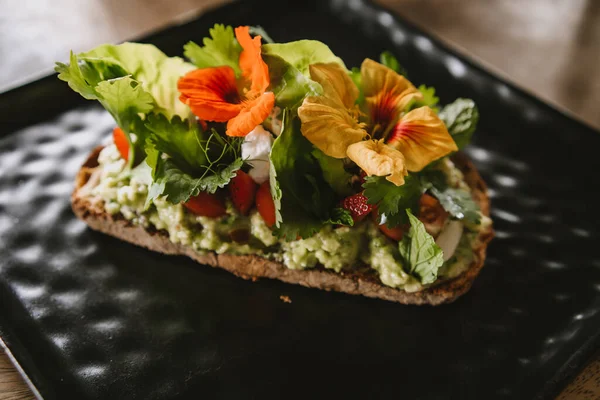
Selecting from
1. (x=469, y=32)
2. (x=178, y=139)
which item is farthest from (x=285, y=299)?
(x=469, y=32)

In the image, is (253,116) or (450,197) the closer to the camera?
(253,116)

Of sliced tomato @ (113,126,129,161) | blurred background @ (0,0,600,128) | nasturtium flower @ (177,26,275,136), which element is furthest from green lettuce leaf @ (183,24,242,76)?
blurred background @ (0,0,600,128)

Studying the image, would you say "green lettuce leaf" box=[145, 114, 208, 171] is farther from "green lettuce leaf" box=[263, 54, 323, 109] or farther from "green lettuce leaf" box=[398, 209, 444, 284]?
"green lettuce leaf" box=[398, 209, 444, 284]

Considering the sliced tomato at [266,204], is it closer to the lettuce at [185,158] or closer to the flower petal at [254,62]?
the lettuce at [185,158]

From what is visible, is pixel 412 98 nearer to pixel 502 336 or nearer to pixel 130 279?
pixel 502 336

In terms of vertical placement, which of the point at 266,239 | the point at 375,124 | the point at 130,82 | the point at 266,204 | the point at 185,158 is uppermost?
the point at 130,82

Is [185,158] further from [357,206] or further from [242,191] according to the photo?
[357,206]
